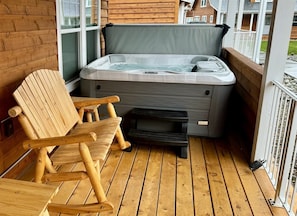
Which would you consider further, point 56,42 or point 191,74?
point 191,74

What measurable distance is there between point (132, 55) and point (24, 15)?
7.40ft

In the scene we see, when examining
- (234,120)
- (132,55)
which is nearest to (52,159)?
(234,120)

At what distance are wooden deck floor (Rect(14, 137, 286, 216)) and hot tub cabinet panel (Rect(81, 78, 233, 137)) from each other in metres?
0.28

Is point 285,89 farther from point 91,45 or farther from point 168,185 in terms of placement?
point 91,45

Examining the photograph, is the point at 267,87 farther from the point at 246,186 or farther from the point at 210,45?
the point at 210,45

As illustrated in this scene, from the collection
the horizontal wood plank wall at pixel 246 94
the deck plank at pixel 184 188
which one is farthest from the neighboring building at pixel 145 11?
the deck plank at pixel 184 188

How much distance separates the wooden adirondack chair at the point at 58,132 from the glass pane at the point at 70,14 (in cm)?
83

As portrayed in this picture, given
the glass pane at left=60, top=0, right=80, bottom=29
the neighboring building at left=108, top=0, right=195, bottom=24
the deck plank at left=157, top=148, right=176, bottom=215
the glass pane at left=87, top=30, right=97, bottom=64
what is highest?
the neighboring building at left=108, top=0, right=195, bottom=24

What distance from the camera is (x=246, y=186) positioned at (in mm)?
2148

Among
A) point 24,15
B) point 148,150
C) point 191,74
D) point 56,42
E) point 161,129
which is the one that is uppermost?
point 24,15

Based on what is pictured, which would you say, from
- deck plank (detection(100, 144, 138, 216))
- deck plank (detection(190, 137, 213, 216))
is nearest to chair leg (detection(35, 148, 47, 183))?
deck plank (detection(100, 144, 138, 216))

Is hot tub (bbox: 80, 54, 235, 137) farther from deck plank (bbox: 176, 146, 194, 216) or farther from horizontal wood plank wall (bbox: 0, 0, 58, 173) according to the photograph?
horizontal wood plank wall (bbox: 0, 0, 58, 173)

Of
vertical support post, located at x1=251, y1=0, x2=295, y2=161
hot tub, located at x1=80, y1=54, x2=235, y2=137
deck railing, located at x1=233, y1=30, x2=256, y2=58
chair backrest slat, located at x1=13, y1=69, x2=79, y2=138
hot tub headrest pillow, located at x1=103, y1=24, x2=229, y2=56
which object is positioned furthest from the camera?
deck railing, located at x1=233, y1=30, x2=256, y2=58

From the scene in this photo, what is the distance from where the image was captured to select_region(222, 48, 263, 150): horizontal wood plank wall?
2.56 meters
